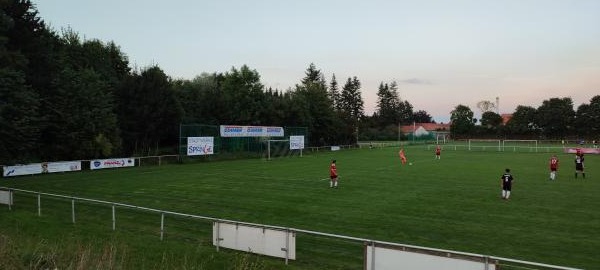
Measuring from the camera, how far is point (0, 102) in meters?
31.8

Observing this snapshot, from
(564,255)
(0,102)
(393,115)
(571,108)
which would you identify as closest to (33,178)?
(0,102)

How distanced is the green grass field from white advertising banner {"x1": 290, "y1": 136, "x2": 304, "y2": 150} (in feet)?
94.4

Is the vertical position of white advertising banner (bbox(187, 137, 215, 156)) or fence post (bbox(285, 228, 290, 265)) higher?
white advertising banner (bbox(187, 137, 215, 156))

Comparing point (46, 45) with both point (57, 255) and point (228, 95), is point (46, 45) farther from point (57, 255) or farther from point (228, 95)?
point (57, 255)

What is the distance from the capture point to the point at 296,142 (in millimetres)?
63594

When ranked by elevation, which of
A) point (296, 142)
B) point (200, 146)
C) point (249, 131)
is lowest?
point (200, 146)

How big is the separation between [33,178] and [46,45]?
15.7 m

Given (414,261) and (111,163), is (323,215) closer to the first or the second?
(414,261)

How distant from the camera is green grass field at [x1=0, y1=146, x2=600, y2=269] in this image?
12.7 m

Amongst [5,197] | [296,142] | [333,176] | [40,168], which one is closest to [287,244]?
[5,197]

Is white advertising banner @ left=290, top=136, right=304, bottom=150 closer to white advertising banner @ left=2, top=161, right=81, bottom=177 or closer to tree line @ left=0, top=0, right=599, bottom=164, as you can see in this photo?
tree line @ left=0, top=0, right=599, bottom=164

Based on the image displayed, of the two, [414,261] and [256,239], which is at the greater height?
[414,261]

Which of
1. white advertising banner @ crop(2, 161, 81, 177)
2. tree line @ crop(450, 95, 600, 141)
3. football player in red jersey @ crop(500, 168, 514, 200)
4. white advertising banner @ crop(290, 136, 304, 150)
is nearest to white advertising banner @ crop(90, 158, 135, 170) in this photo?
white advertising banner @ crop(2, 161, 81, 177)

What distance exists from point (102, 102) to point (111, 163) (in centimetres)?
768
